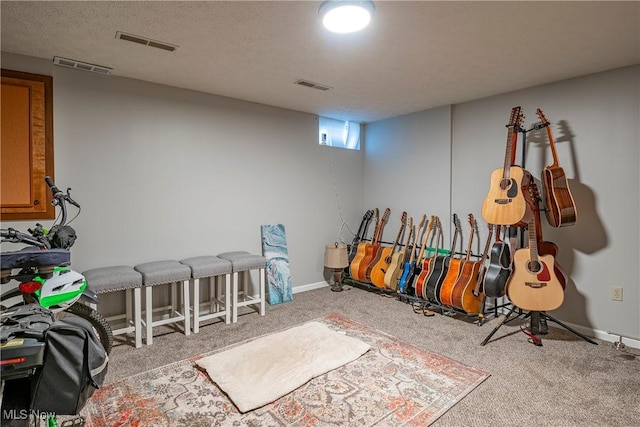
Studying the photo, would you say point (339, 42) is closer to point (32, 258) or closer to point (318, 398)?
point (32, 258)

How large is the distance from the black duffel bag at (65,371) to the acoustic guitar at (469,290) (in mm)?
3045

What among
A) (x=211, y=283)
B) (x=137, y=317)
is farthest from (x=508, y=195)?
(x=137, y=317)

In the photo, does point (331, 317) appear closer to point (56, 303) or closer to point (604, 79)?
point (56, 303)

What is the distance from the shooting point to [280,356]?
2641mm

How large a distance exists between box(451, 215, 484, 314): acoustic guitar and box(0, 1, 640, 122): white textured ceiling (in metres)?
1.76

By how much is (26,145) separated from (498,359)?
396 centimetres

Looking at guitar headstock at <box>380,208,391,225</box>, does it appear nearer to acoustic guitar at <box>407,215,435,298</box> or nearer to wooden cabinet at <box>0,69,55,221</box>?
acoustic guitar at <box>407,215,435,298</box>

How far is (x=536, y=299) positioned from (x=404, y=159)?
2.39 metres

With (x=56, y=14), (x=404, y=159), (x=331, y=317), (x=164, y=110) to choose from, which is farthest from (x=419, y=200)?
(x=56, y=14)

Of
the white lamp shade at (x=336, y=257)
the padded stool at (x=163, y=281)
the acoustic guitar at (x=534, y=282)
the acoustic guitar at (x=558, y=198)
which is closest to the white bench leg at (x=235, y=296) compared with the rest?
the padded stool at (x=163, y=281)

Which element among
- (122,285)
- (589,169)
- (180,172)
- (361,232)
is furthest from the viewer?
(361,232)

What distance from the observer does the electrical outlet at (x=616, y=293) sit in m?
2.95

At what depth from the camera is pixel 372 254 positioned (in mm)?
4527

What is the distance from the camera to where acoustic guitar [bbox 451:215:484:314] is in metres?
3.36
